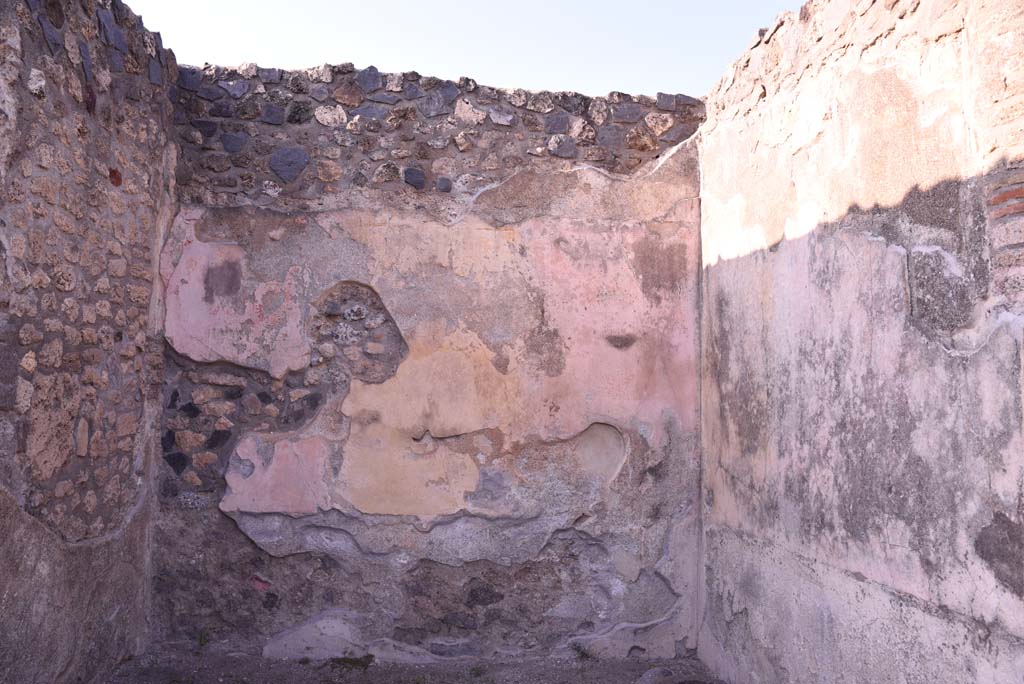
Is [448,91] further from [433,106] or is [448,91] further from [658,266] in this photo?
[658,266]

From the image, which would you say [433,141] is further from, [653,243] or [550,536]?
[550,536]

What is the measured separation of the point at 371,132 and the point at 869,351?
2.14m

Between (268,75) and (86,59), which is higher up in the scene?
(268,75)

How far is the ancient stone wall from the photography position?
2227 millimetres

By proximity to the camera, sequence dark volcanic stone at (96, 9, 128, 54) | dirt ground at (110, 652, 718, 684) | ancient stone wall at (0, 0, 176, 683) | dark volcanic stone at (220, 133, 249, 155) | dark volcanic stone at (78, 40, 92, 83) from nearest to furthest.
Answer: ancient stone wall at (0, 0, 176, 683), dark volcanic stone at (78, 40, 92, 83), dark volcanic stone at (96, 9, 128, 54), dirt ground at (110, 652, 718, 684), dark volcanic stone at (220, 133, 249, 155)

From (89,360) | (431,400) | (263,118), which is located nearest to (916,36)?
(431,400)

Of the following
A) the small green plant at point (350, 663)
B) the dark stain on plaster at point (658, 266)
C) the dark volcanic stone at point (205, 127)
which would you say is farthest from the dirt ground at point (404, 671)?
the dark volcanic stone at point (205, 127)

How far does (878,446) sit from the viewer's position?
7.16 feet

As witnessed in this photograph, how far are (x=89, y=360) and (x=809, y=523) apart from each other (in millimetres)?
2398

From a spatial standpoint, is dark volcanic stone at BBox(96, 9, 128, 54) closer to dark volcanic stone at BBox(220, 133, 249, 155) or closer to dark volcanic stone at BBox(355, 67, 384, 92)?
dark volcanic stone at BBox(220, 133, 249, 155)

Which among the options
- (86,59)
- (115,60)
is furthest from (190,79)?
(86,59)

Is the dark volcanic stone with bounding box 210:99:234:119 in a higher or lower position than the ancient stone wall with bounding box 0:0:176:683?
higher

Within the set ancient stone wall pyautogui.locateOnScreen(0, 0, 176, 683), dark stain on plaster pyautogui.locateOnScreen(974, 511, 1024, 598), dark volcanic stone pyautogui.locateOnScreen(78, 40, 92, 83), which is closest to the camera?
dark stain on plaster pyautogui.locateOnScreen(974, 511, 1024, 598)

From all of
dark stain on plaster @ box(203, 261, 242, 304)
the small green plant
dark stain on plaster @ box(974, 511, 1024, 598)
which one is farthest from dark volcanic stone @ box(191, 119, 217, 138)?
dark stain on plaster @ box(974, 511, 1024, 598)
